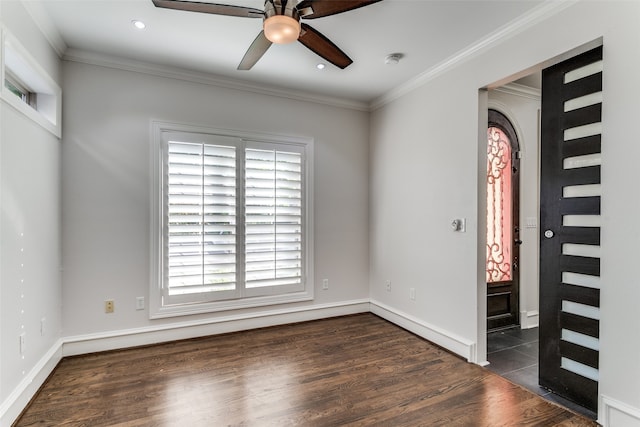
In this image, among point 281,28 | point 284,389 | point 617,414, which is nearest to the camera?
point 281,28

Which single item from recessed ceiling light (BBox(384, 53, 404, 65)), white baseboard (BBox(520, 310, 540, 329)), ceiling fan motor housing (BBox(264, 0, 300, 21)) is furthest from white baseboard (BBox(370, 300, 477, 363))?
ceiling fan motor housing (BBox(264, 0, 300, 21))

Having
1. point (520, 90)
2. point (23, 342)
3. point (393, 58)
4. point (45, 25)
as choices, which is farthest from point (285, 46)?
point (23, 342)

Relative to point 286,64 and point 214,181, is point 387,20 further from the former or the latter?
point 214,181

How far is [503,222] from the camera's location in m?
3.74

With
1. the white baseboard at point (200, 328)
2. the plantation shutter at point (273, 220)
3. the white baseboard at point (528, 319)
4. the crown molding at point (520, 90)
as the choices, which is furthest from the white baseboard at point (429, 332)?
the crown molding at point (520, 90)

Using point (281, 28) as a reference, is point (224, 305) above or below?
below

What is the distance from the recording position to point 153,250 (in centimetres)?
315

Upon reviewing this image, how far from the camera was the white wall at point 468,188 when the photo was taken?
1.85m

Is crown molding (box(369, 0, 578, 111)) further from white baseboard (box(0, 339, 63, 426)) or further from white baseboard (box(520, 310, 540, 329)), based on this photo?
white baseboard (box(0, 339, 63, 426))

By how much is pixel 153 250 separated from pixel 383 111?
3.04 meters

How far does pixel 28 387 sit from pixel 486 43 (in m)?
4.21

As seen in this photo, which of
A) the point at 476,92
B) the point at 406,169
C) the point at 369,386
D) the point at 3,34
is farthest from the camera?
the point at 406,169

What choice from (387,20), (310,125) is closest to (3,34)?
(387,20)

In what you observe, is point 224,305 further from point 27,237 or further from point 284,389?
point 27,237
